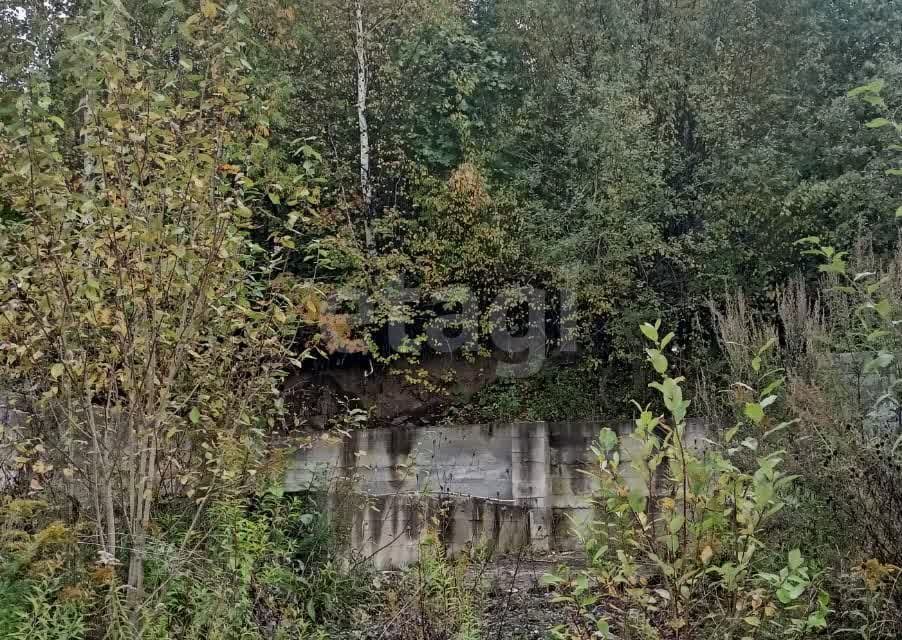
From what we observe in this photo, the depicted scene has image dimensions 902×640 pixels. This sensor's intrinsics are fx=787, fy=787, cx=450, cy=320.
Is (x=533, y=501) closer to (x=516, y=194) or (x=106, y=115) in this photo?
(x=516, y=194)

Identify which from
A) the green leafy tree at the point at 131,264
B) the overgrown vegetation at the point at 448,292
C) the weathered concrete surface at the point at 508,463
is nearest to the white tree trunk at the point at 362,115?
the overgrown vegetation at the point at 448,292

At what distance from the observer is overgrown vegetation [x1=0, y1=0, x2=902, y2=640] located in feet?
9.42

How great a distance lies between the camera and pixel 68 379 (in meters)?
3.01

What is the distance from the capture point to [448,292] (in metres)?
10.3

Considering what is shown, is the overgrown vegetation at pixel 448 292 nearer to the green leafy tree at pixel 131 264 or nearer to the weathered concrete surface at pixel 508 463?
the green leafy tree at pixel 131 264

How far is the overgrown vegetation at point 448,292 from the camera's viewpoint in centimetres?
287

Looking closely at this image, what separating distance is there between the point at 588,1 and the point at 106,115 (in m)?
9.67

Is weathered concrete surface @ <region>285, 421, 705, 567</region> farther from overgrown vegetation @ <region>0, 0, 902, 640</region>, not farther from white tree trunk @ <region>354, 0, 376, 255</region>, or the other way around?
white tree trunk @ <region>354, 0, 376, 255</region>

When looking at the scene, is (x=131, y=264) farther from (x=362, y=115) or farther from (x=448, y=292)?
(x=362, y=115)

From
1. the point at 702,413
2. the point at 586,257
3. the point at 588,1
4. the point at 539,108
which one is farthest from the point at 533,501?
the point at 588,1

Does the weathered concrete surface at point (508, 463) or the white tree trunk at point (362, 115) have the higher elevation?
the white tree trunk at point (362, 115)

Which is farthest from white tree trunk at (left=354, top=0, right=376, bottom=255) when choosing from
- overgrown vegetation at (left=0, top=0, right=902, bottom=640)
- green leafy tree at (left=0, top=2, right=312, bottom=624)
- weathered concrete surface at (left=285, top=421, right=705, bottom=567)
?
green leafy tree at (left=0, top=2, right=312, bottom=624)

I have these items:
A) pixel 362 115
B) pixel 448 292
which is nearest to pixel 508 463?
pixel 448 292

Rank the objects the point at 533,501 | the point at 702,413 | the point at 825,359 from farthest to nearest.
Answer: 1. the point at 533,501
2. the point at 702,413
3. the point at 825,359
